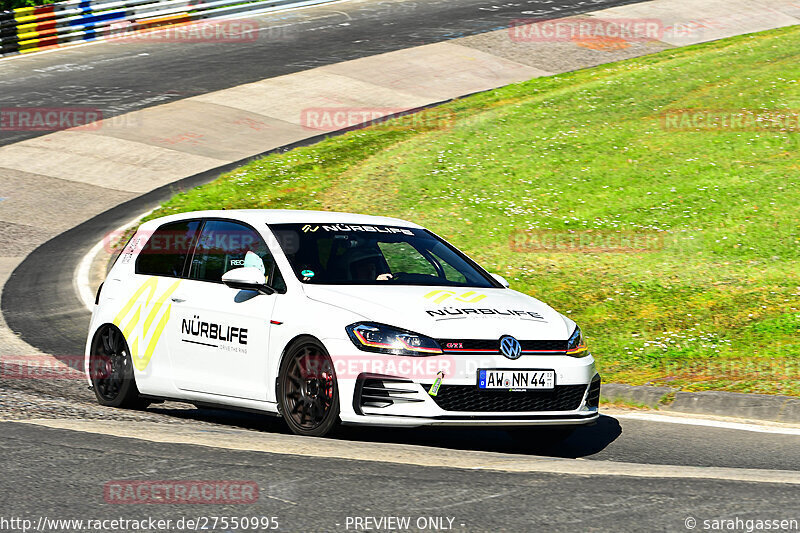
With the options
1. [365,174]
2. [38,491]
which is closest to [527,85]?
[365,174]

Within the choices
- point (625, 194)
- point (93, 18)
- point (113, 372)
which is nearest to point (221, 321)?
point (113, 372)

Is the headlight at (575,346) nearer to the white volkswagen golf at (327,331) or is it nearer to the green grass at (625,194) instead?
the white volkswagen golf at (327,331)

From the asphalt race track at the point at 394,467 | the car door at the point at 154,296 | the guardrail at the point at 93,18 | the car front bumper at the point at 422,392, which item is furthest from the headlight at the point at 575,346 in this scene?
the guardrail at the point at 93,18

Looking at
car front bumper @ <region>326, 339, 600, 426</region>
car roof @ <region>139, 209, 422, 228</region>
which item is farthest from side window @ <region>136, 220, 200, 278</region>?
car front bumper @ <region>326, 339, 600, 426</region>

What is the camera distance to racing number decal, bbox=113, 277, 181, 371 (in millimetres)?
8180

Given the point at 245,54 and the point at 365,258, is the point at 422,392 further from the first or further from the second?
the point at 245,54

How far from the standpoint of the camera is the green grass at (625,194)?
10.8 meters

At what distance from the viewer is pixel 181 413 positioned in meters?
8.67

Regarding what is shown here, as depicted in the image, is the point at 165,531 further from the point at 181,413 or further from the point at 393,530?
the point at 181,413

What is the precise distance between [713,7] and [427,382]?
3001 cm

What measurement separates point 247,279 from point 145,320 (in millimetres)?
1372

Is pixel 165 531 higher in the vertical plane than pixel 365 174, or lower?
higher

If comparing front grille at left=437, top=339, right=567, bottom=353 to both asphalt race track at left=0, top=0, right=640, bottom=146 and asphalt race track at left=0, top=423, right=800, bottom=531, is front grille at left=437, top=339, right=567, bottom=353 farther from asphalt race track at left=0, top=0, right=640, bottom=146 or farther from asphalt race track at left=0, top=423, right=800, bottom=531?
asphalt race track at left=0, top=0, right=640, bottom=146

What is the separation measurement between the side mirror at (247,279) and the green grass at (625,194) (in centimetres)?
362
